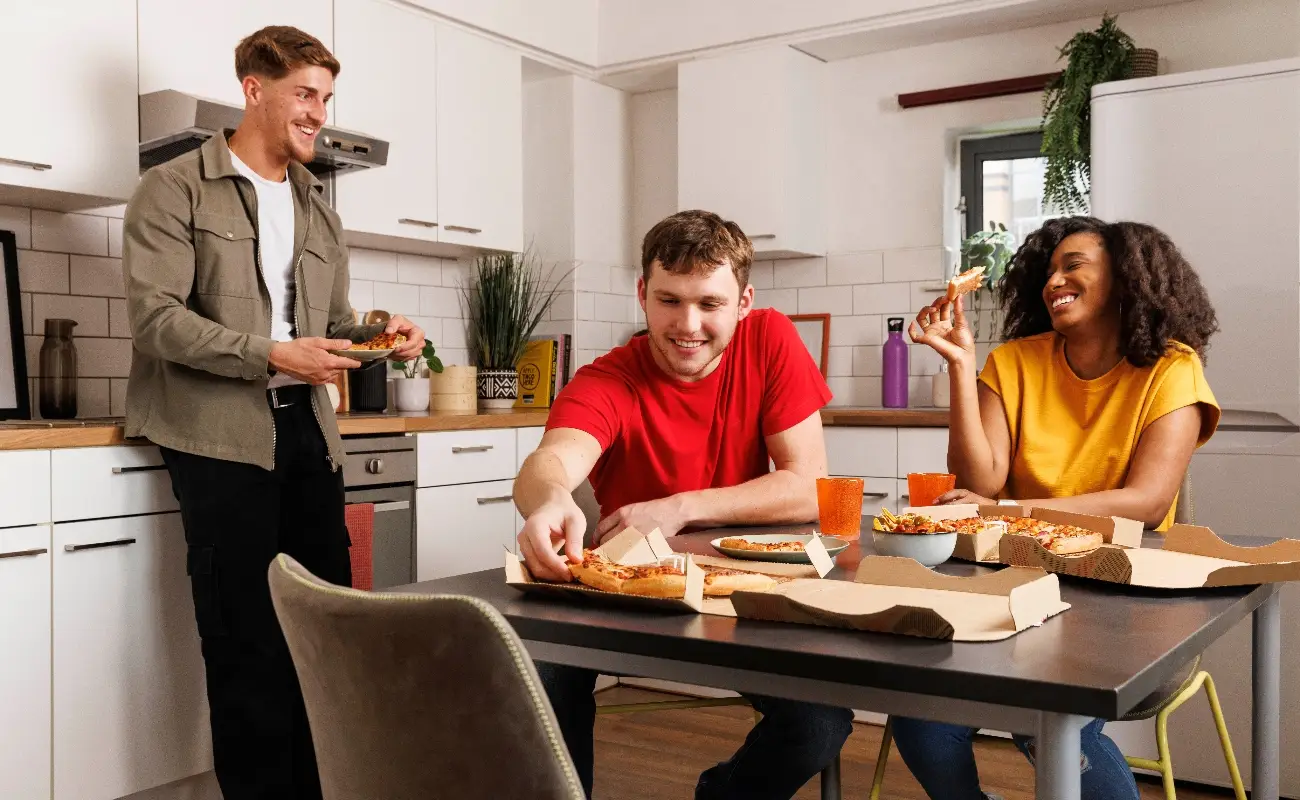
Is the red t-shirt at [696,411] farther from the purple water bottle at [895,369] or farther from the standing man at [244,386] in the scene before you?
the purple water bottle at [895,369]

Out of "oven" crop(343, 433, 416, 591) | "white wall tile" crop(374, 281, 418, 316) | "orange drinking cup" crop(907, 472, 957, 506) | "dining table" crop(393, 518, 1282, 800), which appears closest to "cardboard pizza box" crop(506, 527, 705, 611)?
"dining table" crop(393, 518, 1282, 800)

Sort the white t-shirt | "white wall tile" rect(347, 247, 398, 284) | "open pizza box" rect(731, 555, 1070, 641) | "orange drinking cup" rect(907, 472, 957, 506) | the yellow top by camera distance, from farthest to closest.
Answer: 1. "white wall tile" rect(347, 247, 398, 284)
2. the white t-shirt
3. the yellow top
4. "orange drinking cup" rect(907, 472, 957, 506)
5. "open pizza box" rect(731, 555, 1070, 641)

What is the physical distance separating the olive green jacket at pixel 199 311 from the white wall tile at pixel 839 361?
2.29 meters

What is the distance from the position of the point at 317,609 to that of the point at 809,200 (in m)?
3.64

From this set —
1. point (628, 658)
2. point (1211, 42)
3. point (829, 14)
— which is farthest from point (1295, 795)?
point (829, 14)

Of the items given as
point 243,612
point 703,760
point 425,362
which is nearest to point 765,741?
point 243,612

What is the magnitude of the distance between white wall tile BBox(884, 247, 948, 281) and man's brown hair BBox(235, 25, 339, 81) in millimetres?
2256

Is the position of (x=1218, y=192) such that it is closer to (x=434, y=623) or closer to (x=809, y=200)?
(x=809, y=200)

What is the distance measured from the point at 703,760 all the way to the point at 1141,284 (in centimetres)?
176

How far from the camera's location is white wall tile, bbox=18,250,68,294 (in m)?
3.12

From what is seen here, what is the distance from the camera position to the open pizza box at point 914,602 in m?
1.07

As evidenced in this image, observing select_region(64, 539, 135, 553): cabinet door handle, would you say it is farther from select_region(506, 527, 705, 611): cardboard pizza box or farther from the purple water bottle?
the purple water bottle

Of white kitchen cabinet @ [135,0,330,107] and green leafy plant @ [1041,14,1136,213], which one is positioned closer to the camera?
white kitchen cabinet @ [135,0,330,107]

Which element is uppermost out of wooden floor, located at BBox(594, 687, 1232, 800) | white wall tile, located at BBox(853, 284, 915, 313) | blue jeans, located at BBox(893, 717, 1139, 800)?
white wall tile, located at BBox(853, 284, 915, 313)
